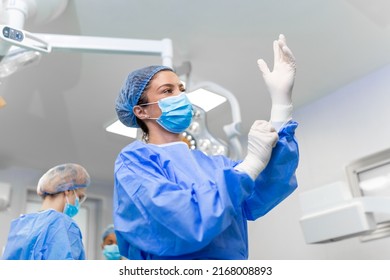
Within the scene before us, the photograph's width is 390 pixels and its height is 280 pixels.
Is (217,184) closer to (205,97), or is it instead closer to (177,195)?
(177,195)

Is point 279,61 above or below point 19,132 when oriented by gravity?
below

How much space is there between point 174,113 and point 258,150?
13.4 inches

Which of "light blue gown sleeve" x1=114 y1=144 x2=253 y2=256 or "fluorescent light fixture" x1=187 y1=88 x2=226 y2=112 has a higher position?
"fluorescent light fixture" x1=187 y1=88 x2=226 y2=112

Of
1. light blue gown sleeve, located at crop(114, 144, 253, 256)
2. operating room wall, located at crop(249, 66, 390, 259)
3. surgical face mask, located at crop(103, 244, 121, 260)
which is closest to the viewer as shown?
light blue gown sleeve, located at crop(114, 144, 253, 256)

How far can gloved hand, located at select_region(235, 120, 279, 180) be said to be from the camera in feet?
3.38

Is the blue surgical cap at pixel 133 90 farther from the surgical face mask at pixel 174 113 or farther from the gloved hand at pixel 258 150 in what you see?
the gloved hand at pixel 258 150

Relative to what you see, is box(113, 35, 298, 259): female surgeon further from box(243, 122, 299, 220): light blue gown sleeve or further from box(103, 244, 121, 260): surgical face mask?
box(103, 244, 121, 260): surgical face mask

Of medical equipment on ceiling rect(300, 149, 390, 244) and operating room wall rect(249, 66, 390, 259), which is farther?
operating room wall rect(249, 66, 390, 259)

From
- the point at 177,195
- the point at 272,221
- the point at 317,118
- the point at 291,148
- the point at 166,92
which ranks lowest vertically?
the point at 177,195

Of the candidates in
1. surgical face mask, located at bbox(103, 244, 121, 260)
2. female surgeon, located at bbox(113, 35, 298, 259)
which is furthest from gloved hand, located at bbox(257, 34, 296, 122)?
surgical face mask, located at bbox(103, 244, 121, 260)

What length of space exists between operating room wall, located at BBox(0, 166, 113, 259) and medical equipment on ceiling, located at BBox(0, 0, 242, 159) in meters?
2.34

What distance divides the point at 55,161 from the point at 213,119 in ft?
5.35

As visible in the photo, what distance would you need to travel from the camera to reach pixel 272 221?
3695 millimetres

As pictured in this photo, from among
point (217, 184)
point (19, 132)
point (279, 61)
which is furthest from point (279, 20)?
point (19, 132)
